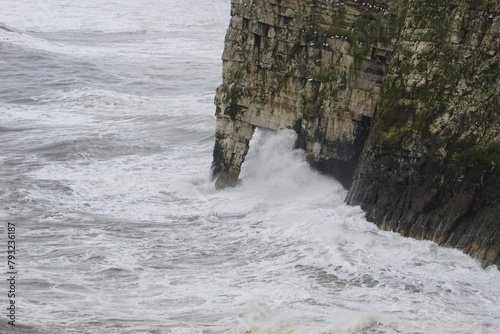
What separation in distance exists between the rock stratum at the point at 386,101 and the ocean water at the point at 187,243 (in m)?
0.86

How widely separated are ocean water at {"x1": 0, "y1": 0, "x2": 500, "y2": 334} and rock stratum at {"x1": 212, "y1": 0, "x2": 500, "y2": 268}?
2.82 ft

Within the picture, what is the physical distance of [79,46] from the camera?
62.6m

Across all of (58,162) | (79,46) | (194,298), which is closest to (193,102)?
(58,162)

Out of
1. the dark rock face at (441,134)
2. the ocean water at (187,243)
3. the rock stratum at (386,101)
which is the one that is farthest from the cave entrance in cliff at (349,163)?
the dark rock face at (441,134)

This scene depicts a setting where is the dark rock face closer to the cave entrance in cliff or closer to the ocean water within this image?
the ocean water

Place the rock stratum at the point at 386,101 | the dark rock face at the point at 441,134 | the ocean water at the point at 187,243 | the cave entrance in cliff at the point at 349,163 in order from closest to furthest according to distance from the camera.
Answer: the ocean water at the point at 187,243 < the dark rock face at the point at 441,134 < the rock stratum at the point at 386,101 < the cave entrance in cliff at the point at 349,163

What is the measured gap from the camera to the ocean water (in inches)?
794

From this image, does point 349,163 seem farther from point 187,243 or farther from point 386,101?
point 187,243

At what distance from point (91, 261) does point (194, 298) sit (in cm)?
363

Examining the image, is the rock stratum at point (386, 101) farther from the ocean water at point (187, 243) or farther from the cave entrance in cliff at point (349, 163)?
the ocean water at point (187, 243)

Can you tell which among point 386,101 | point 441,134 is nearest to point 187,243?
point 386,101

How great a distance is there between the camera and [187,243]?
25281 millimetres

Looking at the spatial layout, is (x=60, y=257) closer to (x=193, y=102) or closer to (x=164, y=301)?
(x=164, y=301)

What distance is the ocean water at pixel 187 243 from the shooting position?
20.2 m
